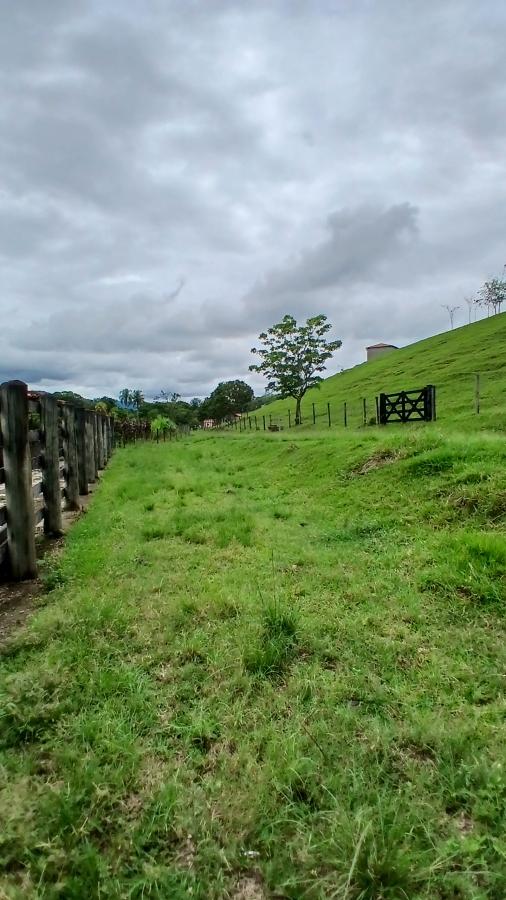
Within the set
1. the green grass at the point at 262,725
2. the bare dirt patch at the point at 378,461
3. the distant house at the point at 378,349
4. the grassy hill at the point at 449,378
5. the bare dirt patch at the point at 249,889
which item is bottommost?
the bare dirt patch at the point at 249,889

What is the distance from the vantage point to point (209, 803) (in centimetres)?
192

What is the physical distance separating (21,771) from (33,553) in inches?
111

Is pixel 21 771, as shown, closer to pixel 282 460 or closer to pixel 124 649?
pixel 124 649

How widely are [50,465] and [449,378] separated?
3497 centimetres

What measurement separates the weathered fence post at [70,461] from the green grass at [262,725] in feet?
9.45

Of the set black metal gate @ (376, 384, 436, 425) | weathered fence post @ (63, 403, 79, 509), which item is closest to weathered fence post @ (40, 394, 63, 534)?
weathered fence post @ (63, 403, 79, 509)

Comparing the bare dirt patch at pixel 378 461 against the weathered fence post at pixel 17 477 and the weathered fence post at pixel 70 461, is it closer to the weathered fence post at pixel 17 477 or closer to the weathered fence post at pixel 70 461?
the weathered fence post at pixel 70 461

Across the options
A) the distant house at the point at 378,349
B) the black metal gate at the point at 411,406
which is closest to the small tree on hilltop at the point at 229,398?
the distant house at the point at 378,349

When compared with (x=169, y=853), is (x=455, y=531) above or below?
above

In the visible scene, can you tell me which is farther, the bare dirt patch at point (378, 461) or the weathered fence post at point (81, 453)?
the weathered fence post at point (81, 453)

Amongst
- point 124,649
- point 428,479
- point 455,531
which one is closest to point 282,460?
point 428,479

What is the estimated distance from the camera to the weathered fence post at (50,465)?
5.92 meters

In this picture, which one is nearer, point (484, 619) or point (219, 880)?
point (219, 880)

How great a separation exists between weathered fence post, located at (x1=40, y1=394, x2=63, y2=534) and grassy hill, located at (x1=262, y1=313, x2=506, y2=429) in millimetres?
14253
